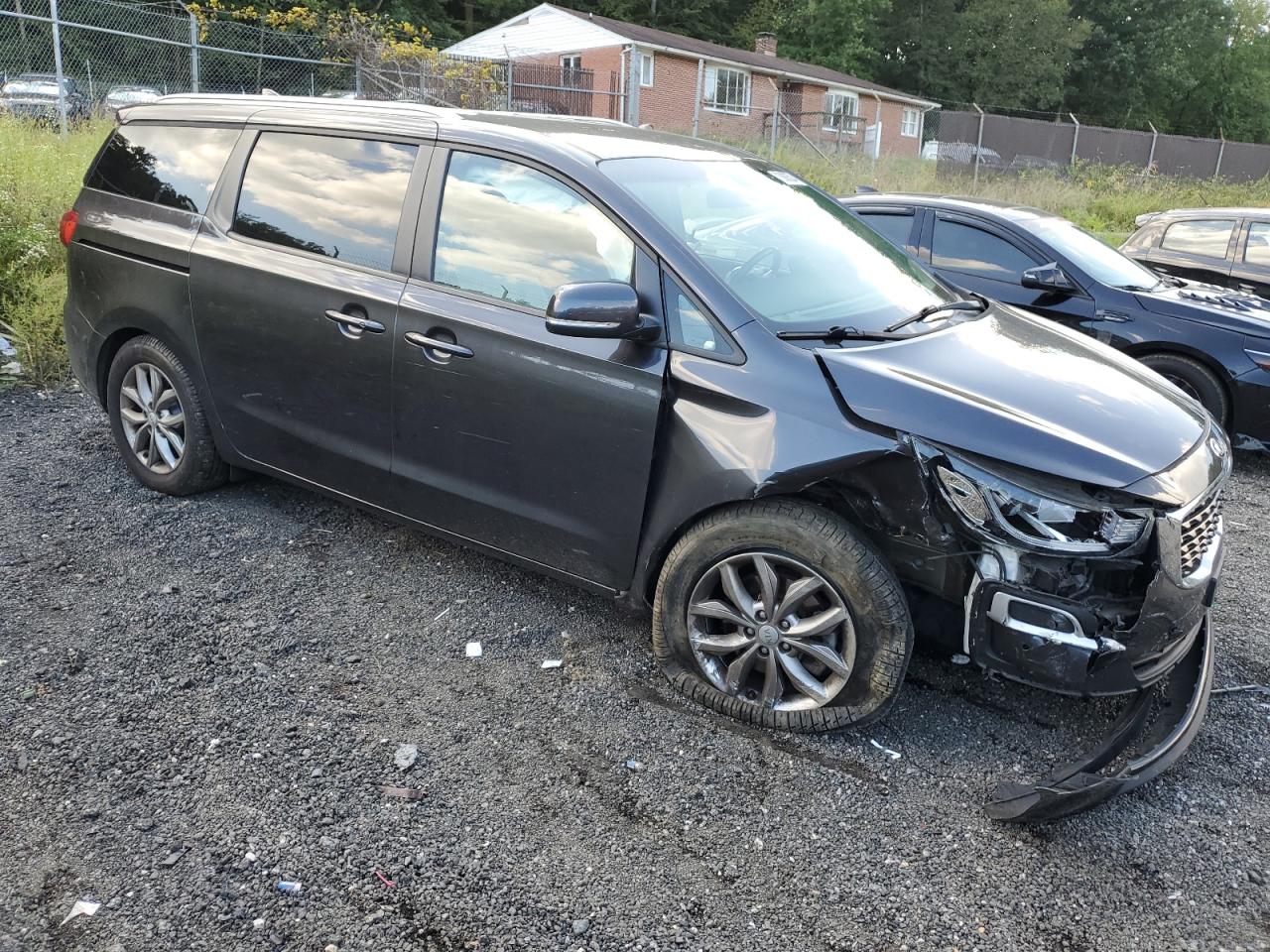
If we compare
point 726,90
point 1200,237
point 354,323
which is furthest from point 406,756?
point 726,90

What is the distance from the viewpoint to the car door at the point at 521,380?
3.22 meters

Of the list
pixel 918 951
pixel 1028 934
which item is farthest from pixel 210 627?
pixel 1028 934

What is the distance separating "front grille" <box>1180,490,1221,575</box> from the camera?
2.80m

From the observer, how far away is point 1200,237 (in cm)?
850

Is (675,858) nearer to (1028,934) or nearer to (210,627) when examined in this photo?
(1028,934)

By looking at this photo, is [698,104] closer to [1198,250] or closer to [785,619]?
[1198,250]

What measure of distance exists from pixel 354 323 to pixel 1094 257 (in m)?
5.53

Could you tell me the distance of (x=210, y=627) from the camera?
12.0 feet

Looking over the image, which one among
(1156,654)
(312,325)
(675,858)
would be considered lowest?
(675,858)

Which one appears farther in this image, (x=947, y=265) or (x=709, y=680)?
(x=947, y=265)

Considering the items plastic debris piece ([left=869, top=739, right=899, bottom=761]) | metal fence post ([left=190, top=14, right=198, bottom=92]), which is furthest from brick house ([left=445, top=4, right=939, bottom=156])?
plastic debris piece ([left=869, top=739, right=899, bottom=761])

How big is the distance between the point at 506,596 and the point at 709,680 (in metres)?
1.09

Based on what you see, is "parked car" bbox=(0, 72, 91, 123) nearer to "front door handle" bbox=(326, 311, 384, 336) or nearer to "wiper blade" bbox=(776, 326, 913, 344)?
"front door handle" bbox=(326, 311, 384, 336)

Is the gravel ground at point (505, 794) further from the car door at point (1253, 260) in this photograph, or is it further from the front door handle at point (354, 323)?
the car door at point (1253, 260)
